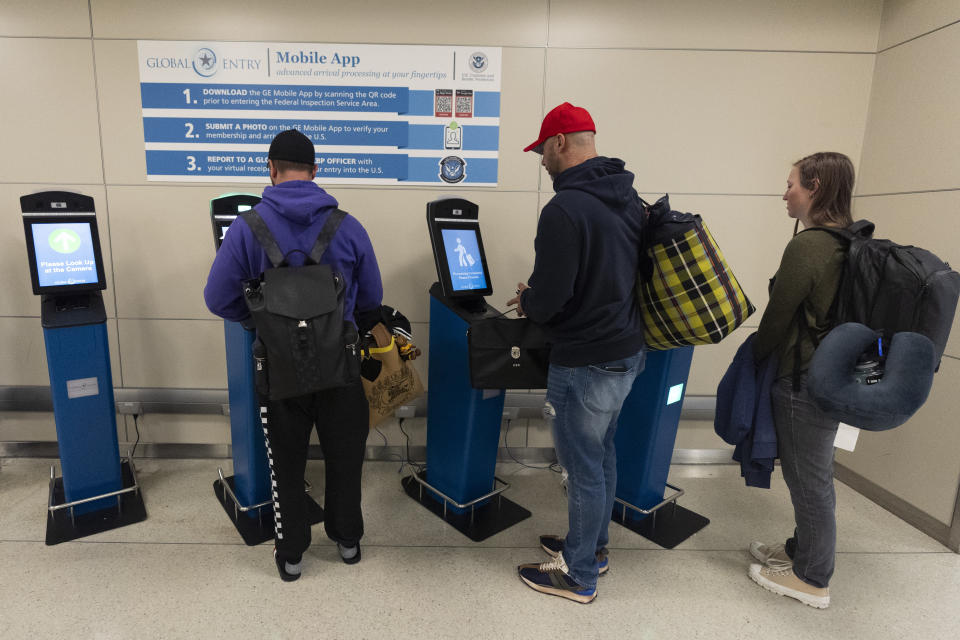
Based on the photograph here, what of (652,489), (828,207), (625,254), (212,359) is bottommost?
(652,489)

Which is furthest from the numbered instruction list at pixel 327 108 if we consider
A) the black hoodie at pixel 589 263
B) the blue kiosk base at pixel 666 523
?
the blue kiosk base at pixel 666 523

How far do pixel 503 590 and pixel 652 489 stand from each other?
2.94ft

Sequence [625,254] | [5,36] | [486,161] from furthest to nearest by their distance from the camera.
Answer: [486,161], [5,36], [625,254]

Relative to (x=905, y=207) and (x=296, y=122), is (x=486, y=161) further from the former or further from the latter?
(x=905, y=207)

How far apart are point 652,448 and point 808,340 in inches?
33.4

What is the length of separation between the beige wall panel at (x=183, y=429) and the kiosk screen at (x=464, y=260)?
1.79 m

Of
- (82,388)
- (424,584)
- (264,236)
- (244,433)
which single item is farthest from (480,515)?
(82,388)

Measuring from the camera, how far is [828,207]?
190 cm

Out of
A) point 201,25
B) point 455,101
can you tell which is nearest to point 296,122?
point 201,25

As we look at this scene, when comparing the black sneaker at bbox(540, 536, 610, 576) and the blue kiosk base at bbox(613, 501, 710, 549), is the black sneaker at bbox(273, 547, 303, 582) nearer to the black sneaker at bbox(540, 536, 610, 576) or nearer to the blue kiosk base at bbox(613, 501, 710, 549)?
the black sneaker at bbox(540, 536, 610, 576)

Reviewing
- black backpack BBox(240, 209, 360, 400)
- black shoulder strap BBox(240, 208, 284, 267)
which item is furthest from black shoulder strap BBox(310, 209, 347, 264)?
black shoulder strap BBox(240, 208, 284, 267)

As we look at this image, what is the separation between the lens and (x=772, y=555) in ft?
7.72

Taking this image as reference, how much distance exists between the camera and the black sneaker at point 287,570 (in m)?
2.15

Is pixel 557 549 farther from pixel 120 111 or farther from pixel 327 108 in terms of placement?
pixel 120 111
